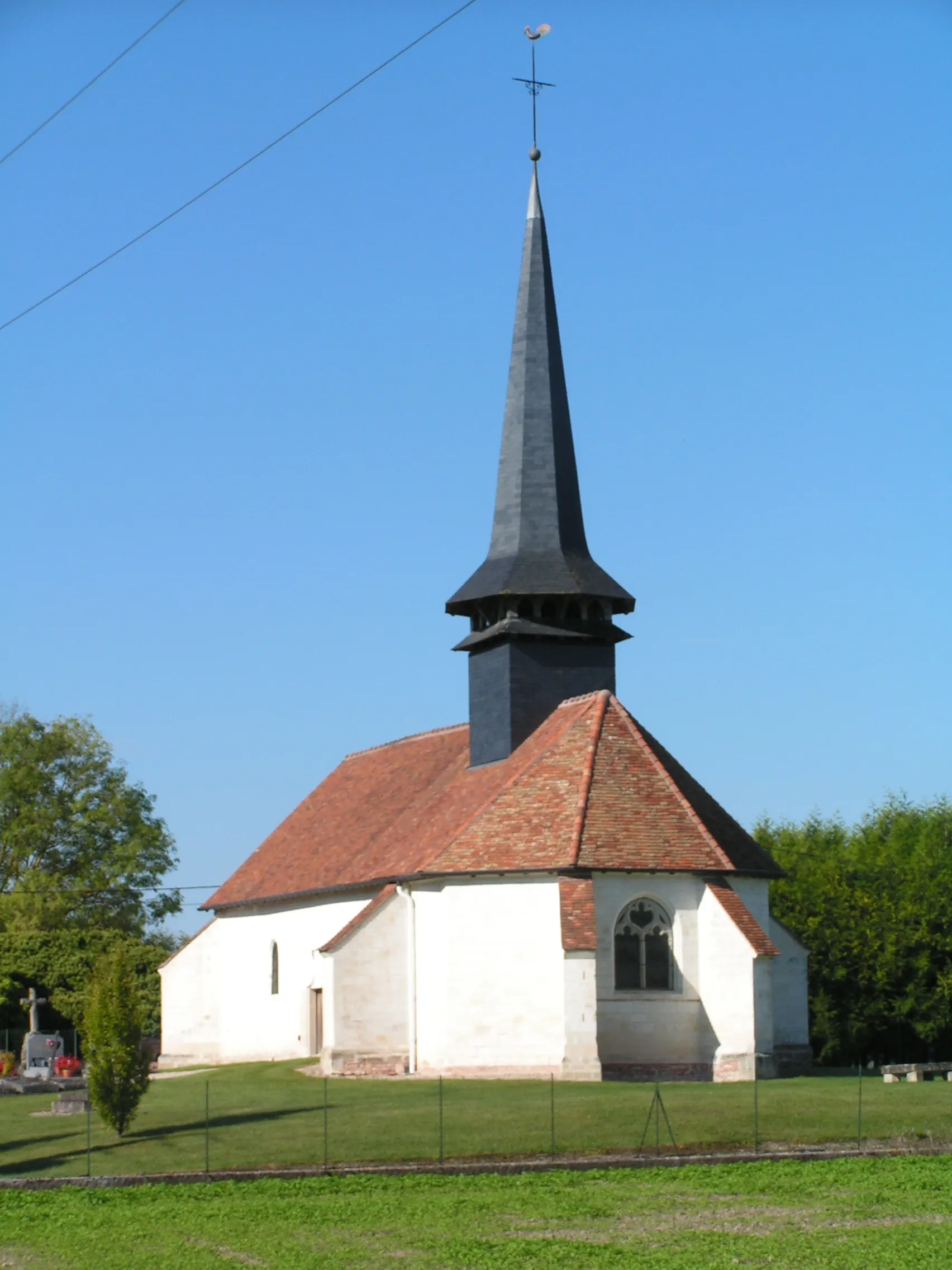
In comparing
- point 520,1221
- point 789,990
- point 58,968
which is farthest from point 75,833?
point 520,1221

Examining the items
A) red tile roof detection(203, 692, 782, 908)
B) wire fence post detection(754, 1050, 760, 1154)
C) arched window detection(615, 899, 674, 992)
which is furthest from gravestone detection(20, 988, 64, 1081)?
wire fence post detection(754, 1050, 760, 1154)

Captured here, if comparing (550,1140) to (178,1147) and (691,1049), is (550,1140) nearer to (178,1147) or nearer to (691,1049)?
(178,1147)

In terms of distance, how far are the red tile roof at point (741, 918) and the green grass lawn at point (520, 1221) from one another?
980 centimetres

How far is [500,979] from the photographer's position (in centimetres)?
3453

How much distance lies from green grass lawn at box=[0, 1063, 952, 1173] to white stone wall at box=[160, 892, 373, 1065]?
985cm

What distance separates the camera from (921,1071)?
38.1 m

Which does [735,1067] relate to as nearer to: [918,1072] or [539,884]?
[539,884]

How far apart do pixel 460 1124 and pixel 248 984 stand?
21883mm

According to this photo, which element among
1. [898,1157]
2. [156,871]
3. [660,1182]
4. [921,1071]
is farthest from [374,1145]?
[156,871]

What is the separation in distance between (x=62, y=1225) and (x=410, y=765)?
2754 cm

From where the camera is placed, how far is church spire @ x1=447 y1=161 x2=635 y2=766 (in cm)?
3988

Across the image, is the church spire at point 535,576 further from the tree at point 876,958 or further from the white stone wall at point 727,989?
the tree at point 876,958

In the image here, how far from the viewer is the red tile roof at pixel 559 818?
34.7 meters

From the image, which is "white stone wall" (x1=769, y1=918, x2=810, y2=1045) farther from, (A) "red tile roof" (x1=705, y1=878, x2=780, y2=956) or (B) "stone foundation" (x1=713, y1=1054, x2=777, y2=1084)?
(B) "stone foundation" (x1=713, y1=1054, x2=777, y2=1084)
